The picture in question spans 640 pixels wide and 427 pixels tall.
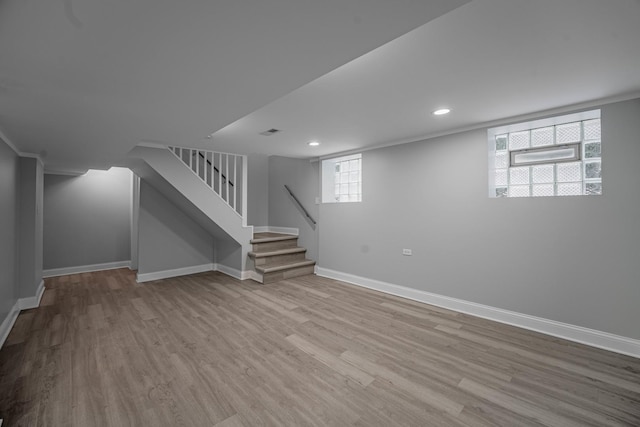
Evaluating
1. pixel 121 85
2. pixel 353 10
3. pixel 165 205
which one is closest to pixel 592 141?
pixel 353 10

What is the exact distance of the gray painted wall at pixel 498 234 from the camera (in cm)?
241

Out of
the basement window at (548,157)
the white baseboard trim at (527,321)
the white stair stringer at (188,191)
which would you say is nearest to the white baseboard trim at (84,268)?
the white stair stringer at (188,191)

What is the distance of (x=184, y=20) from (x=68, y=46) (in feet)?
1.98

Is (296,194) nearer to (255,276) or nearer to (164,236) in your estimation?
(255,276)

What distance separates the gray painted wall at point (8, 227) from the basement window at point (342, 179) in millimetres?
4104

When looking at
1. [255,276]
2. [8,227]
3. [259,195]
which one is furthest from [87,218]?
[255,276]

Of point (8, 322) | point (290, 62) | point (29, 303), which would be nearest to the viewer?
point (290, 62)

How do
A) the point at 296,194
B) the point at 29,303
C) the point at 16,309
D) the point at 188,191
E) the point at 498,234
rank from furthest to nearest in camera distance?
1. the point at 296,194
2. the point at 188,191
3. the point at 29,303
4. the point at 16,309
5. the point at 498,234

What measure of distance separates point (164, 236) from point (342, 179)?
11.6 ft

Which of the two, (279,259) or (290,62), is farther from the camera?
(279,259)

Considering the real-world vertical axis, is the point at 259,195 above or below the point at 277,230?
above

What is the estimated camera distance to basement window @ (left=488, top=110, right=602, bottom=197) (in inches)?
105

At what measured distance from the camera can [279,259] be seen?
511 centimetres

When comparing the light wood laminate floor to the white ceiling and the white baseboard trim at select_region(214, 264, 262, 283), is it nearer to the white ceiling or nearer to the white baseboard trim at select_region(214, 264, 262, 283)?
the white baseboard trim at select_region(214, 264, 262, 283)
